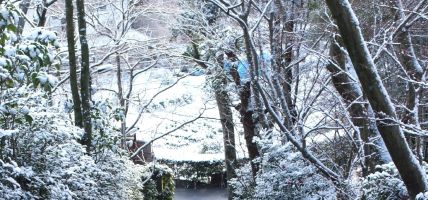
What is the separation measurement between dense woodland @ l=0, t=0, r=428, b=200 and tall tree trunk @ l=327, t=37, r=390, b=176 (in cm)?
3

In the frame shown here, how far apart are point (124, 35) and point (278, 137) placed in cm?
686

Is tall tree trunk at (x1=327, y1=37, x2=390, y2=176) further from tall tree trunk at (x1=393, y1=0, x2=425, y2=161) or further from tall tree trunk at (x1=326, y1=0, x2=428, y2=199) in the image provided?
tall tree trunk at (x1=326, y1=0, x2=428, y2=199)

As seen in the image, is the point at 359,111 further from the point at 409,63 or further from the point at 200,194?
the point at 200,194

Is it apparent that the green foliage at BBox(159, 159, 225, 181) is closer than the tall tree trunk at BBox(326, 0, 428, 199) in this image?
No

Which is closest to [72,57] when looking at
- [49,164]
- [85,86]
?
[85,86]

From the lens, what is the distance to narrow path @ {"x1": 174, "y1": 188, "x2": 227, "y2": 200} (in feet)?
48.2

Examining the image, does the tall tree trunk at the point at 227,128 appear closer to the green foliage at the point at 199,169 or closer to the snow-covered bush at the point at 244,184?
the green foliage at the point at 199,169

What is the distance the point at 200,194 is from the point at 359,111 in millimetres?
8153

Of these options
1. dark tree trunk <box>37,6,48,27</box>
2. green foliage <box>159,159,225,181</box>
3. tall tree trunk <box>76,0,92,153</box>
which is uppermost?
dark tree trunk <box>37,6,48,27</box>

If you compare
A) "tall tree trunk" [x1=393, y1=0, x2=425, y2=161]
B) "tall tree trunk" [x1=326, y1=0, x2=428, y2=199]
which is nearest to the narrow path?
"tall tree trunk" [x1=393, y1=0, x2=425, y2=161]

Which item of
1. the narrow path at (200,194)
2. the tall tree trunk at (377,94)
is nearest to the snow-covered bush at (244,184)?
the tall tree trunk at (377,94)

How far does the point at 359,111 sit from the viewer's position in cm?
812

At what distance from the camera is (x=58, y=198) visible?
453cm

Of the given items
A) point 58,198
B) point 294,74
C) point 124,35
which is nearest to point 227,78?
point 294,74
